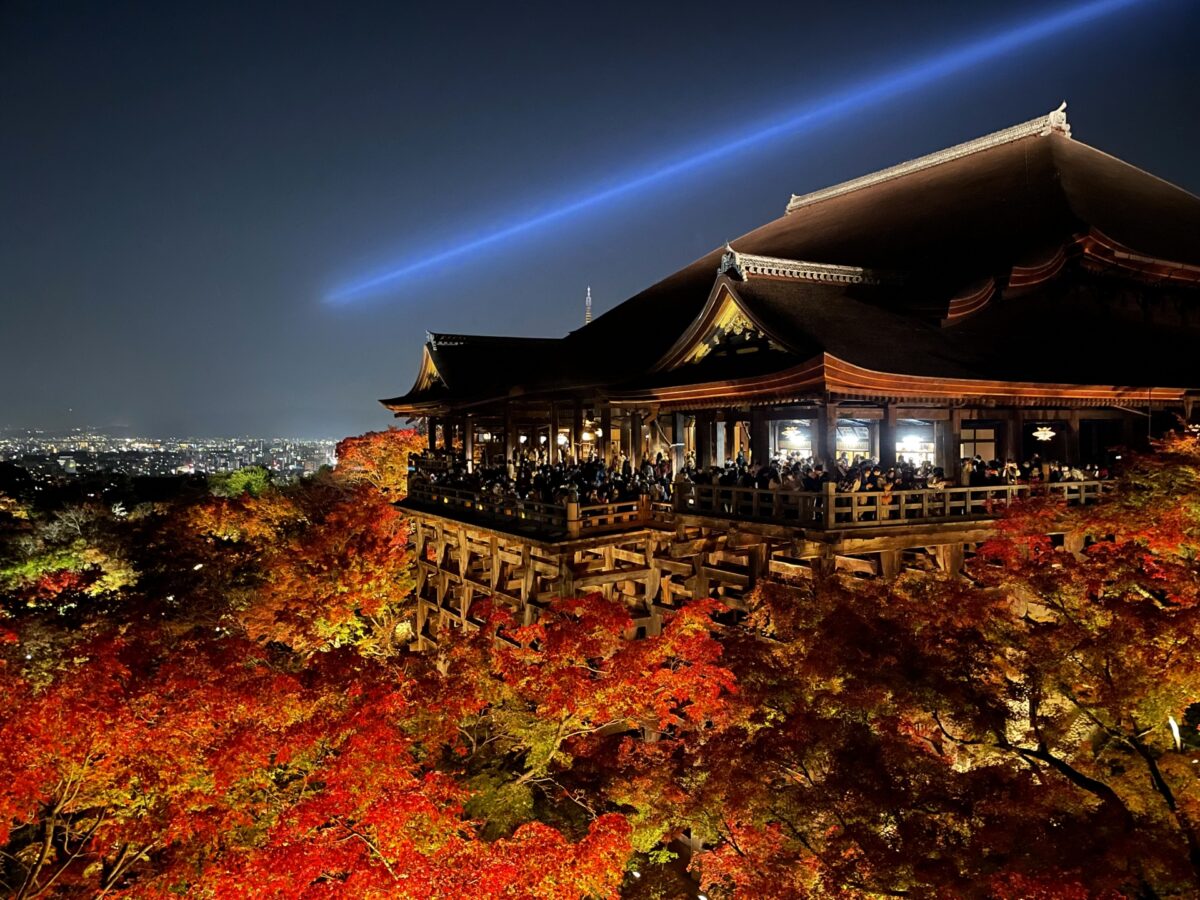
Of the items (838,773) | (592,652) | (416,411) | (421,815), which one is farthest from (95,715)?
(416,411)

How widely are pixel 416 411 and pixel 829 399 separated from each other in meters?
25.5

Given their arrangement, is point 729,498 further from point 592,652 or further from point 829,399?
point 592,652

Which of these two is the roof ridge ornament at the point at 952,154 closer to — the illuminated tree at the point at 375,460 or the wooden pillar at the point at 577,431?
the wooden pillar at the point at 577,431

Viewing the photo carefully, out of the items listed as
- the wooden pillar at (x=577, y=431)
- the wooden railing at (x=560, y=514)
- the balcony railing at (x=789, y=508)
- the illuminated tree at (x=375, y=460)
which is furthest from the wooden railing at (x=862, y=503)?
the illuminated tree at (x=375, y=460)

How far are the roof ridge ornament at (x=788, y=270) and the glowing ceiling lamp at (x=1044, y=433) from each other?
601cm

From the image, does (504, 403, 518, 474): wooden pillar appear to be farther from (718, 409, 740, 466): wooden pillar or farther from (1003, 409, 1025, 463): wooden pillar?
(1003, 409, 1025, 463): wooden pillar

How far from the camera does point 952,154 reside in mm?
33094

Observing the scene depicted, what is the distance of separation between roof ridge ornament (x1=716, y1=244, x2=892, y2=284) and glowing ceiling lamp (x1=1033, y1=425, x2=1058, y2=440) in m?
6.01

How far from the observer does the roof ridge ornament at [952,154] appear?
29578mm

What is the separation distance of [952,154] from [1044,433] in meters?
18.5

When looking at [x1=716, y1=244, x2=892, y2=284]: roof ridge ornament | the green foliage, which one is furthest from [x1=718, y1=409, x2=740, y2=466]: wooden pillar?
the green foliage

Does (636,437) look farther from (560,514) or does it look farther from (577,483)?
(560,514)

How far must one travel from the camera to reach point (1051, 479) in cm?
1739

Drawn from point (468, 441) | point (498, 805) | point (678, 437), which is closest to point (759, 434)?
point (678, 437)
